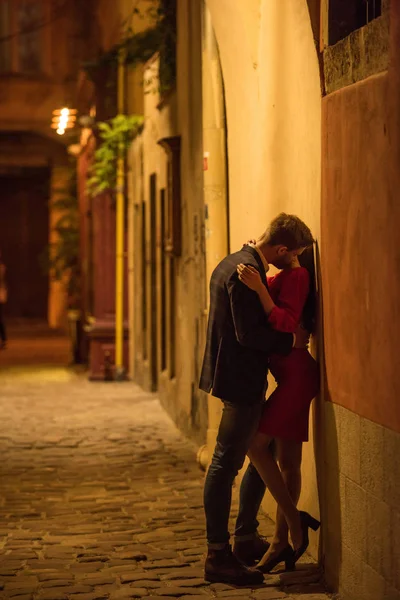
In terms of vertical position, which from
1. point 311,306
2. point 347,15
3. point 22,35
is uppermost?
point 22,35

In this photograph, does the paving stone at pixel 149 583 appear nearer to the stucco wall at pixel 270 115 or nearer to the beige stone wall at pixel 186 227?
the stucco wall at pixel 270 115

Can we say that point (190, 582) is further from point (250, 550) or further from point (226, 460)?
point (226, 460)

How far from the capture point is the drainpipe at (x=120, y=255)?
1828 centimetres

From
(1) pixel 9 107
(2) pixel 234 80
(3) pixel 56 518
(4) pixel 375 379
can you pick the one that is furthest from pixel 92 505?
(1) pixel 9 107

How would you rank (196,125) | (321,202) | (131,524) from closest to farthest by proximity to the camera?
(321,202)
(131,524)
(196,125)

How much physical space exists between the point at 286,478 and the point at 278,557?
43 cm

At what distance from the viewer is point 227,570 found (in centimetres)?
671

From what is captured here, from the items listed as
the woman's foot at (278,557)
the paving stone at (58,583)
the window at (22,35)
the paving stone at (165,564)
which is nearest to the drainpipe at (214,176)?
the paving stone at (165,564)

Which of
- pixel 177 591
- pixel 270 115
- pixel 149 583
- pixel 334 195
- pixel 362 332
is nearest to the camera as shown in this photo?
pixel 362 332

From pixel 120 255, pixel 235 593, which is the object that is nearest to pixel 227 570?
pixel 235 593

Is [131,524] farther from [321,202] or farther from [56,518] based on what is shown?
[321,202]

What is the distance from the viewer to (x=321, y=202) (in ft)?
21.8

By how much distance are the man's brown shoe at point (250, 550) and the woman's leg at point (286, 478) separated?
0.21m

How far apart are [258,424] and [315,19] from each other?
221 cm
